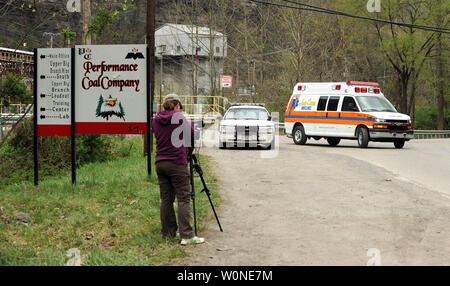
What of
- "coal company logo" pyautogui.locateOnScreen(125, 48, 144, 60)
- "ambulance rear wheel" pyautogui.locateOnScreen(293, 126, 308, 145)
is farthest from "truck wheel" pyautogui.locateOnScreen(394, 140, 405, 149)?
"coal company logo" pyautogui.locateOnScreen(125, 48, 144, 60)

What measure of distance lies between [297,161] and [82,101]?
768 cm

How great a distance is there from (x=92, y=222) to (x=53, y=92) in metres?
4.59

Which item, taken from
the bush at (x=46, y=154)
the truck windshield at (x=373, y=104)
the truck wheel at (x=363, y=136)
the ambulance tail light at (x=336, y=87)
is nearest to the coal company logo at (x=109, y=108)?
the bush at (x=46, y=154)

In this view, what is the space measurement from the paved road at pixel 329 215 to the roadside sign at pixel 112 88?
2458mm

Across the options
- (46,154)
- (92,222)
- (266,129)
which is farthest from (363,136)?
(92,222)

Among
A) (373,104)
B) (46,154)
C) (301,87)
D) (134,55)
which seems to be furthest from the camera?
(301,87)

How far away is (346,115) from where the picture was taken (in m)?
25.0

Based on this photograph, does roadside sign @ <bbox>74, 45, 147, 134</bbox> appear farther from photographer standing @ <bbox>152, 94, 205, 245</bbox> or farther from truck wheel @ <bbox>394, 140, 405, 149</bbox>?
truck wheel @ <bbox>394, 140, 405, 149</bbox>

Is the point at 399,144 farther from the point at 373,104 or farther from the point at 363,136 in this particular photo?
the point at 373,104

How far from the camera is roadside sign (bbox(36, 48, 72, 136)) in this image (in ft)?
41.6

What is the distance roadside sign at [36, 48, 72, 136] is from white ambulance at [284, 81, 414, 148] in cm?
1434

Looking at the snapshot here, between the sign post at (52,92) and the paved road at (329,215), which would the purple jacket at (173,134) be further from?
the sign post at (52,92)

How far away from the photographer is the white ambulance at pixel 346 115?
949 inches

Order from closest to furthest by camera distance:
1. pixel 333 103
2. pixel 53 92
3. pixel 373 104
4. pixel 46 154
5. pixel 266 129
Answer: pixel 53 92 → pixel 46 154 → pixel 266 129 → pixel 373 104 → pixel 333 103
